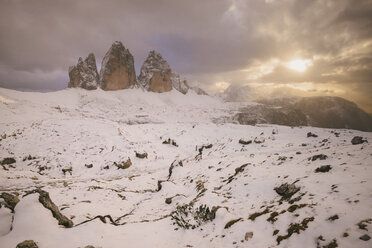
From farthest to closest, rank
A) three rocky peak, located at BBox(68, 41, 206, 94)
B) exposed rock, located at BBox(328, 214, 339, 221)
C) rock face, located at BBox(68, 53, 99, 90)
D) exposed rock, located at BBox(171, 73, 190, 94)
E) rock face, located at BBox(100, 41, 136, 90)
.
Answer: exposed rock, located at BBox(171, 73, 190, 94)
rock face, located at BBox(100, 41, 136, 90)
three rocky peak, located at BBox(68, 41, 206, 94)
rock face, located at BBox(68, 53, 99, 90)
exposed rock, located at BBox(328, 214, 339, 221)

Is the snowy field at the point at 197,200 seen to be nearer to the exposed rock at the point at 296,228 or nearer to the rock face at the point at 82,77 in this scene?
the exposed rock at the point at 296,228

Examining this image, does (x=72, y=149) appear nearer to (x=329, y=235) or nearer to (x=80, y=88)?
(x=329, y=235)

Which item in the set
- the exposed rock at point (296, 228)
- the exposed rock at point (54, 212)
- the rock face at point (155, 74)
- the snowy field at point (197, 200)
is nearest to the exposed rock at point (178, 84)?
the rock face at point (155, 74)

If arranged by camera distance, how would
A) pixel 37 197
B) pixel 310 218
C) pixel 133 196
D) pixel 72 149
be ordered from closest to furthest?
pixel 310 218 < pixel 37 197 < pixel 133 196 < pixel 72 149

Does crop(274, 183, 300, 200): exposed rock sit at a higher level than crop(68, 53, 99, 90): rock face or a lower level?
lower

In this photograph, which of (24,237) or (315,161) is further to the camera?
(315,161)

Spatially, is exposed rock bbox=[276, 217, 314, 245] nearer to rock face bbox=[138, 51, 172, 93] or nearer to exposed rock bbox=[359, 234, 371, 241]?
exposed rock bbox=[359, 234, 371, 241]

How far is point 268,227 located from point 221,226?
1589 millimetres

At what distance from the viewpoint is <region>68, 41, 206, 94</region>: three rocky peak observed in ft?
293

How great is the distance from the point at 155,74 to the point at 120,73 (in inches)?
838

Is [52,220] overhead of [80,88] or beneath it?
beneath

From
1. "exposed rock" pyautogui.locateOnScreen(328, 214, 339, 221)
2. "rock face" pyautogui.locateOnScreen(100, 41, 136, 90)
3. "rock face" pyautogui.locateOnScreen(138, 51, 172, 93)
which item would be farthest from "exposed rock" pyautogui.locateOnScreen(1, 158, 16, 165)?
"rock face" pyautogui.locateOnScreen(138, 51, 172, 93)

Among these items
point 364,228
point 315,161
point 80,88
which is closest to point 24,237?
point 364,228

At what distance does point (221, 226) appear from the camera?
5.78 m
